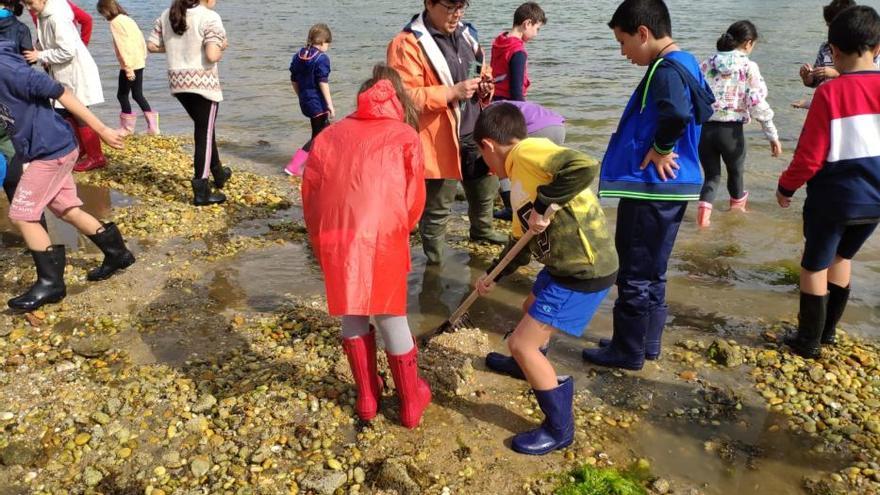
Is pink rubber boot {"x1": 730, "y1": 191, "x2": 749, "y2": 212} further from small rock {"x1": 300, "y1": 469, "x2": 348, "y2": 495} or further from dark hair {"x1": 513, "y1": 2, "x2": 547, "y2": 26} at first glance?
small rock {"x1": 300, "y1": 469, "x2": 348, "y2": 495}

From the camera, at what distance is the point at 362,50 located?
18.9 metres

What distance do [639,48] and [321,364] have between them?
8.89 ft

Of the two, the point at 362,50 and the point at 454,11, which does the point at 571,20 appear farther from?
the point at 454,11

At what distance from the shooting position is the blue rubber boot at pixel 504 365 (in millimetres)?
4051

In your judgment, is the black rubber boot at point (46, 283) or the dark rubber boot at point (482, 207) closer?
the black rubber boot at point (46, 283)

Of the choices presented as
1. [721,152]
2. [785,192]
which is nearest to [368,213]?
[785,192]

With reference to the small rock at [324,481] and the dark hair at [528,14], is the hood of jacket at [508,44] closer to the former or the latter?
the dark hair at [528,14]

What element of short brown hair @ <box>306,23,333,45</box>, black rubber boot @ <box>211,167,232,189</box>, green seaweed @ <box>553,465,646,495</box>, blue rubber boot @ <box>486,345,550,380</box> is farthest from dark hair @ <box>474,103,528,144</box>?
short brown hair @ <box>306,23,333,45</box>

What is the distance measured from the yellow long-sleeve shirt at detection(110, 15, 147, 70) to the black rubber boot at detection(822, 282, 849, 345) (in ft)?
29.6

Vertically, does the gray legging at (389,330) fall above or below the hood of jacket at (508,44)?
below

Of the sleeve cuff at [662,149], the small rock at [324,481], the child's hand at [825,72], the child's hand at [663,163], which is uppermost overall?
the child's hand at [825,72]

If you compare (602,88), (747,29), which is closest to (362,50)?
(602,88)

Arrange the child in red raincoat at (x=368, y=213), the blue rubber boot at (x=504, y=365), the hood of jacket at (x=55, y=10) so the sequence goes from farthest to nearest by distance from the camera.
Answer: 1. the hood of jacket at (x=55, y=10)
2. the blue rubber boot at (x=504, y=365)
3. the child in red raincoat at (x=368, y=213)

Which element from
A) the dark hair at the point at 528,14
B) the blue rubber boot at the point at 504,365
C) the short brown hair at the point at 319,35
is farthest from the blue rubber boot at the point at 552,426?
the short brown hair at the point at 319,35
